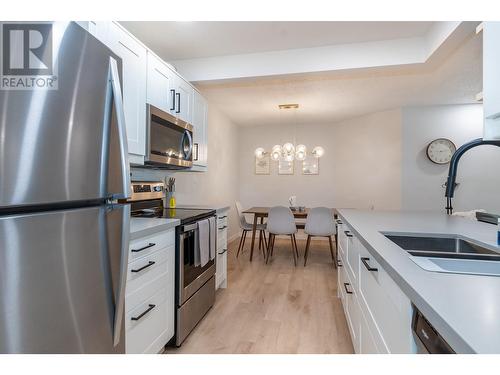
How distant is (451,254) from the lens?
1.06 meters

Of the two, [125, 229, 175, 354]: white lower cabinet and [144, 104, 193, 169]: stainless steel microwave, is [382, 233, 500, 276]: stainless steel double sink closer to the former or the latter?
[125, 229, 175, 354]: white lower cabinet

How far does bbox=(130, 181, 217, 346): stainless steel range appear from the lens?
1.79 m

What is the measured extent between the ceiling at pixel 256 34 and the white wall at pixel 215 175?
1256 mm

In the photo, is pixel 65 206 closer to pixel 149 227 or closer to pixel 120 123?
pixel 120 123

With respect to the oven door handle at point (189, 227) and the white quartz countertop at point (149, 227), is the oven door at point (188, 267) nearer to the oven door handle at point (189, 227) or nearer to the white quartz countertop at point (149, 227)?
the oven door handle at point (189, 227)

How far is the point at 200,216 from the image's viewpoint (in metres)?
2.15

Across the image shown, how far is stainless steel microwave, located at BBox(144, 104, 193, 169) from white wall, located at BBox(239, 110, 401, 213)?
3371 mm

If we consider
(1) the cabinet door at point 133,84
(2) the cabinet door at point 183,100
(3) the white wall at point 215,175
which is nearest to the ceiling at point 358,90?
(3) the white wall at point 215,175

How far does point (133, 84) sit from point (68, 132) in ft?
3.68

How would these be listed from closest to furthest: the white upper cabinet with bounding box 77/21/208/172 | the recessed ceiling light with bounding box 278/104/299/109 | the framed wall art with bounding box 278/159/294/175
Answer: the white upper cabinet with bounding box 77/21/208/172
the recessed ceiling light with bounding box 278/104/299/109
the framed wall art with bounding box 278/159/294/175

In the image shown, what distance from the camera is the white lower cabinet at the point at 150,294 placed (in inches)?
52.2

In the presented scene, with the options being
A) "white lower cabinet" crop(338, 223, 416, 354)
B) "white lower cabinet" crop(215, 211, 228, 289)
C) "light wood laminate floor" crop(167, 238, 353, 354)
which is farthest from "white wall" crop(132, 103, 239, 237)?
"white lower cabinet" crop(338, 223, 416, 354)
